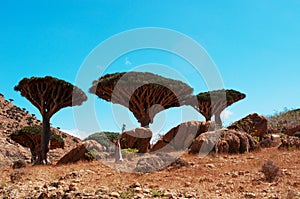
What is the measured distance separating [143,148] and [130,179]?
9.54 m

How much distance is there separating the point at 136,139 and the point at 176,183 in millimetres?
10747

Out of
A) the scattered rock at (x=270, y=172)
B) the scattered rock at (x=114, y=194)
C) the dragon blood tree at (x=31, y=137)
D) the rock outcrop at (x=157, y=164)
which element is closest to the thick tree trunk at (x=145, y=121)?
the dragon blood tree at (x=31, y=137)

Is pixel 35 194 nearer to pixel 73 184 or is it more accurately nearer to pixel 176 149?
pixel 73 184

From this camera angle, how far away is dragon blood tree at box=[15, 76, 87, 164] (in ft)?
70.8

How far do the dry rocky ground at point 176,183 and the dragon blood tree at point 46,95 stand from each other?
370 inches

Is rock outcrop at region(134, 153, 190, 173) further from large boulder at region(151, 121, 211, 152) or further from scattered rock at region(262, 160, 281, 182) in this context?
large boulder at region(151, 121, 211, 152)

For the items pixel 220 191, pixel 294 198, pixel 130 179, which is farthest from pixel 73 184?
pixel 294 198

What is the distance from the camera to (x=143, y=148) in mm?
19719

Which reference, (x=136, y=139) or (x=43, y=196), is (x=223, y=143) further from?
(x=43, y=196)

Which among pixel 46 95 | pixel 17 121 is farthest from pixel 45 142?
pixel 17 121

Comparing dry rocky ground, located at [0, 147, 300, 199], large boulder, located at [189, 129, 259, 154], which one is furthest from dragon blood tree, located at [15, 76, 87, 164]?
large boulder, located at [189, 129, 259, 154]

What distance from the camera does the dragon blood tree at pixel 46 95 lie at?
21.6 m

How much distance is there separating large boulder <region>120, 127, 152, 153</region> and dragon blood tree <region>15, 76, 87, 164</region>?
213 inches

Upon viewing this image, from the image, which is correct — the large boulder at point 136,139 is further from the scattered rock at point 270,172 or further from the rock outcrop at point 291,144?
the scattered rock at point 270,172
